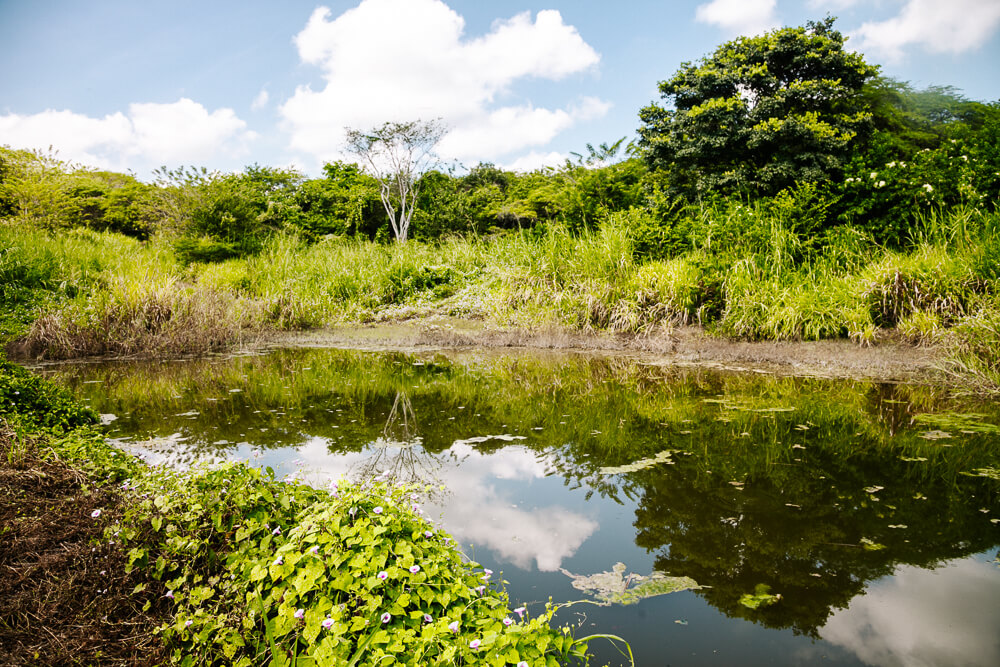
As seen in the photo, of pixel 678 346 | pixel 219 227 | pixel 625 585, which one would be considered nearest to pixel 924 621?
pixel 625 585

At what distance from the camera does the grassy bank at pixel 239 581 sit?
1658 mm

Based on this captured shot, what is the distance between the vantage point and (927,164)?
28.4 feet

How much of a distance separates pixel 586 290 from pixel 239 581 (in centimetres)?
801

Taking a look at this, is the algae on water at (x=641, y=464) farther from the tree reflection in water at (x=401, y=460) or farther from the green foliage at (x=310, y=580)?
the green foliage at (x=310, y=580)

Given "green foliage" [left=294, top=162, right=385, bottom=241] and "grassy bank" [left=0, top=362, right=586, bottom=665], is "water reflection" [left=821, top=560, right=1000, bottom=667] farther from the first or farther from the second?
"green foliage" [left=294, top=162, right=385, bottom=241]

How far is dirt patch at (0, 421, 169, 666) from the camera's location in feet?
5.82

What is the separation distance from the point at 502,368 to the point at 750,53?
8.97 m

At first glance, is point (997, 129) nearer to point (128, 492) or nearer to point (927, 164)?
point (927, 164)

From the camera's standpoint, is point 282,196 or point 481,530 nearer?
point 481,530

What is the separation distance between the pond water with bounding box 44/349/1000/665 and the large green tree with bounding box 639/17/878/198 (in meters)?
6.06

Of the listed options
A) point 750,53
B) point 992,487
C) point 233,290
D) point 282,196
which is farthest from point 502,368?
point 282,196

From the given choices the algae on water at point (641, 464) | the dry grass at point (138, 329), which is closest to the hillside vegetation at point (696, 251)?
the dry grass at point (138, 329)

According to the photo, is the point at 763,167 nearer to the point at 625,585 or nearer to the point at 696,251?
the point at 696,251

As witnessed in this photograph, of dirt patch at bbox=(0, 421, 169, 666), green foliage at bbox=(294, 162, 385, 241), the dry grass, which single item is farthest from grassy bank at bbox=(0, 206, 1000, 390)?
green foliage at bbox=(294, 162, 385, 241)
